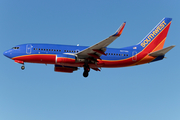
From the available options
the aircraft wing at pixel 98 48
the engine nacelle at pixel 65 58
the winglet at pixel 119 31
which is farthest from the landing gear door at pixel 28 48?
the winglet at pixel 119 31

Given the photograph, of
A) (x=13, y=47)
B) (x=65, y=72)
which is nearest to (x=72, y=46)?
(x=65, y=72)

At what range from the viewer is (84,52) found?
38.2 m

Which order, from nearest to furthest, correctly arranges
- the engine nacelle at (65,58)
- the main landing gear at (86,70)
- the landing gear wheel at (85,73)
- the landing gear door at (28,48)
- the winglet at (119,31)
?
the winglet at (119,31) → the engine nacelle at (65,58) → the landing gear door at (28,48) → the main landing gear at (86,70) → the landing gear wheel at (85,73)

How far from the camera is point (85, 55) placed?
3897cm

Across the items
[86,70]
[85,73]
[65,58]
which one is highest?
[65,58]

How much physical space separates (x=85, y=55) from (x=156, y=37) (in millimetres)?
12963

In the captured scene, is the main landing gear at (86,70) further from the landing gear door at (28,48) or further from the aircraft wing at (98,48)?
the landing gear door at (28,48)

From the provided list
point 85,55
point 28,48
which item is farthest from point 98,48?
point 28,48

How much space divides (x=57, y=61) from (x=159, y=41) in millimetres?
17091

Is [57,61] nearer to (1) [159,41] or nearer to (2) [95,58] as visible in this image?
(2) [95,58]

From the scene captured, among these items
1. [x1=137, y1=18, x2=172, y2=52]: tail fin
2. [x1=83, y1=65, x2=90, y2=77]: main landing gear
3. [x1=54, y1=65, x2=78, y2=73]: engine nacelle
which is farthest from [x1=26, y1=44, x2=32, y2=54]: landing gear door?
[x1=137, y1=18, x2=172, y2=52]: tail fin

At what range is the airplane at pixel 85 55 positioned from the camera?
1526 inches

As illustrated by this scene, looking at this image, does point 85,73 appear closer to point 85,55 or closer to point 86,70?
point 86,70

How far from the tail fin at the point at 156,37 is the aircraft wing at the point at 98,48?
848cm
